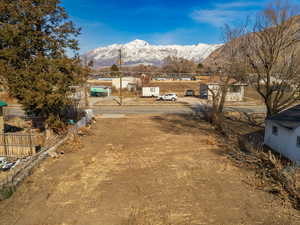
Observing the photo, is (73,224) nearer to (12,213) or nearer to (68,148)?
(12,213)

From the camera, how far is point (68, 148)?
12.7m

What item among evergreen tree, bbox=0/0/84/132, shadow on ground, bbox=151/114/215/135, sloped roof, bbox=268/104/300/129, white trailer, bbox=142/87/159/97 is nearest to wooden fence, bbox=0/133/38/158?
evergreen tree, bbox=0/0/84/132

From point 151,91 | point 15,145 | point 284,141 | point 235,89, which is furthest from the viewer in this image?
point 151,91

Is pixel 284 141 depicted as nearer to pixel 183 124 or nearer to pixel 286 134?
pixel 286 134

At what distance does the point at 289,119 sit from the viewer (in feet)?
42.5

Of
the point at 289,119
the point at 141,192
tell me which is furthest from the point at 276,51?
the point at 141,192

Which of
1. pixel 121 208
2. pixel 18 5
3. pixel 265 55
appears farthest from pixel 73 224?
pixel 265 55

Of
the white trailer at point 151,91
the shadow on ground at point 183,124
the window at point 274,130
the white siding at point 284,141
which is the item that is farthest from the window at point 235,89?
the window at point 274,130

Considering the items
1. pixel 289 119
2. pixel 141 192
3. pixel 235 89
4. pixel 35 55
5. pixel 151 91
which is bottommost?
pixel 141 192

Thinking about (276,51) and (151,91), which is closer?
(276,51)

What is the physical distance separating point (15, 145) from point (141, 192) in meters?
9.03

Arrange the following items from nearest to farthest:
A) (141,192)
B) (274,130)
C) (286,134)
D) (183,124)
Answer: (141,192)
(286,134)
(274,130)
(183,124)

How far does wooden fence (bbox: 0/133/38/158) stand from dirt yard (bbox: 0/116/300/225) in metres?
2.15

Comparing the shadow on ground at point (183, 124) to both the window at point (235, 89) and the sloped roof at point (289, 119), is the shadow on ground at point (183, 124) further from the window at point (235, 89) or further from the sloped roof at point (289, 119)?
the window at point (235, 89)
